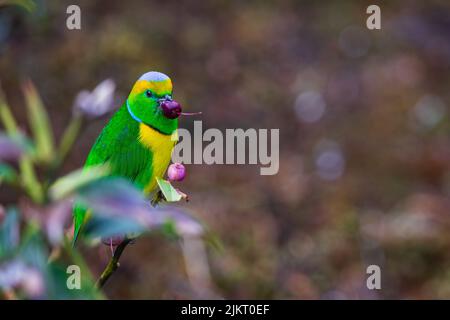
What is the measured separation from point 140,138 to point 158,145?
30 millimetres

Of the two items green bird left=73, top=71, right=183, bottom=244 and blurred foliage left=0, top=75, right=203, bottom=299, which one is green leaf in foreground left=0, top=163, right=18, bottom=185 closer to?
blurred foliage left=0, top=75, right=203, bottom=299

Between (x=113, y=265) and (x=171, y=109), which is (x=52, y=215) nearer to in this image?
(x=113, y=265)

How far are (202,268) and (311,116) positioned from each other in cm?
160

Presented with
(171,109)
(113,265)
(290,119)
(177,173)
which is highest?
(290,119)

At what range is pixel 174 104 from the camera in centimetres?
93

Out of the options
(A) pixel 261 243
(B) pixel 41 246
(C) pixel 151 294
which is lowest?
(B) pixel 41 246

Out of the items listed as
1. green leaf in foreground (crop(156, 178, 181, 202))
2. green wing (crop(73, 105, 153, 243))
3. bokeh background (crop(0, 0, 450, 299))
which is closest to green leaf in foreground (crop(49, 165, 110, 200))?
green leaf in foreground (crop(156, 178, 181, 202))

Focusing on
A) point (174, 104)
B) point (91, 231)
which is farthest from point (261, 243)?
point (91, 231)

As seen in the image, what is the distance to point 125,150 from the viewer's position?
1.06 meters

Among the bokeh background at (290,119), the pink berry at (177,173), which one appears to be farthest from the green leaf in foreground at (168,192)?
the bokeh background at (290,119)

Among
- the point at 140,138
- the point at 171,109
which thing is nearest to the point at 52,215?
the point at 171,109

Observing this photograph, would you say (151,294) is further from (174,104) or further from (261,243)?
(174,104)

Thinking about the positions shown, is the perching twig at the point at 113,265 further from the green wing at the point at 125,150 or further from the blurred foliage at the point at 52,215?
the green wing at the point at 125,150

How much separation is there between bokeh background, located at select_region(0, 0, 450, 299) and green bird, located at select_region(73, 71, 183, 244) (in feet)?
3.37
